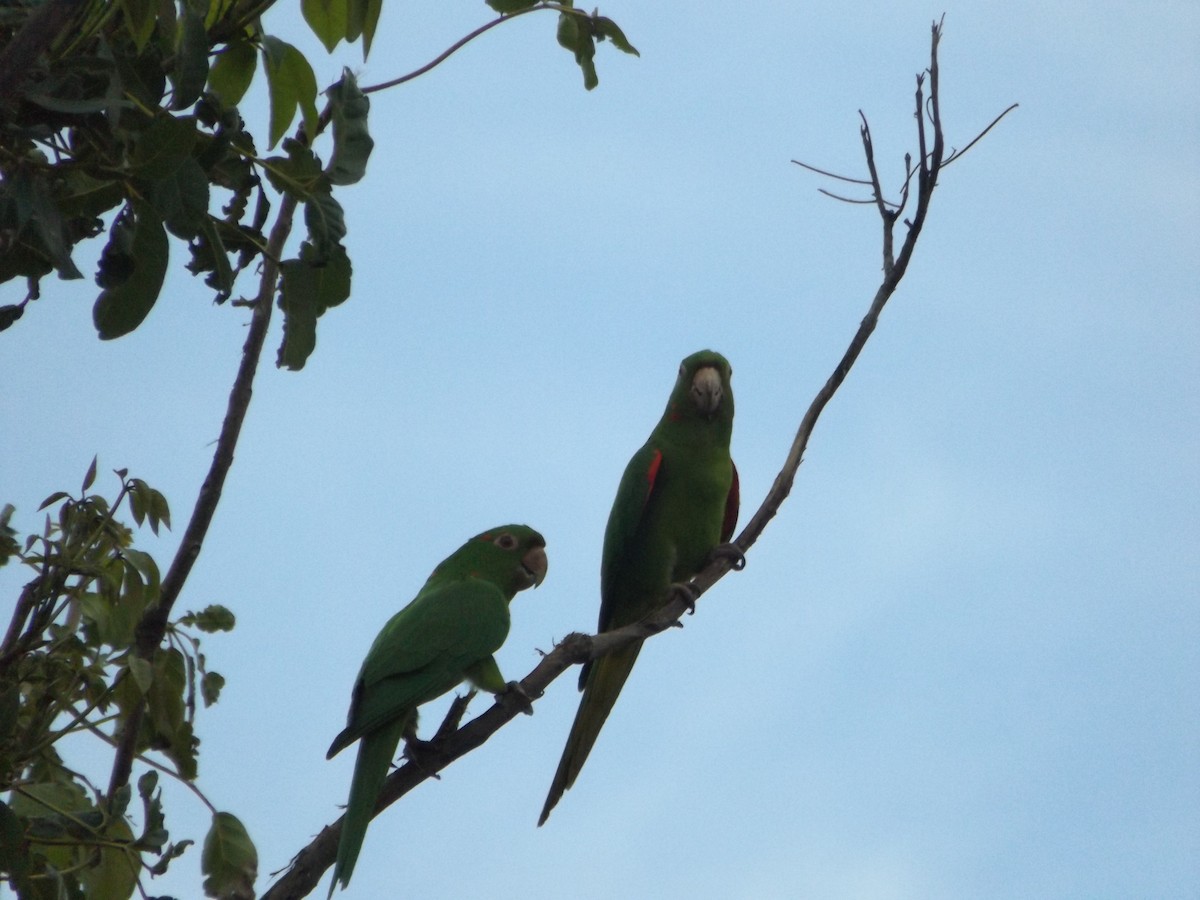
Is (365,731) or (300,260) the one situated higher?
(300,260)

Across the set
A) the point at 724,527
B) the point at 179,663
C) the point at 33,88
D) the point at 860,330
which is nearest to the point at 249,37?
the point at 33,88

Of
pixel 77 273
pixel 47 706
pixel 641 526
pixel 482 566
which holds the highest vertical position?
pixel 641 526

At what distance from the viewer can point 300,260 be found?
7.32 ft

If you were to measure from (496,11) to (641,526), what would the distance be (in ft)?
8.87

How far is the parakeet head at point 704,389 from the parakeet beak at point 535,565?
0.94 metres

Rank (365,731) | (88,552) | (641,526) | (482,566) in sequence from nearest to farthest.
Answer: (88,552), (365,731), (482,566), (641,526)

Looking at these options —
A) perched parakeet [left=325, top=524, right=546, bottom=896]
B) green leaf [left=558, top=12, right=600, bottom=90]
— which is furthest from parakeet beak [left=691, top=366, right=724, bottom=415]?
green leaf [left=558, top=12, right=600, bottom=90]

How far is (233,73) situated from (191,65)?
496 millimetres

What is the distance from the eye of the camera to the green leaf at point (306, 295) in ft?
7.35

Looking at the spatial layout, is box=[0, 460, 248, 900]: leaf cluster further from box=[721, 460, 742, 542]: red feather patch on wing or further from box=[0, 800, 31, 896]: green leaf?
box=[721, 460, 742, 542]: red feather patch on wing

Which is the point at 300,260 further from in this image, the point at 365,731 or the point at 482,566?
the point at 482,566

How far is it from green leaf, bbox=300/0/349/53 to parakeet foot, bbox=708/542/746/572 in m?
2.12

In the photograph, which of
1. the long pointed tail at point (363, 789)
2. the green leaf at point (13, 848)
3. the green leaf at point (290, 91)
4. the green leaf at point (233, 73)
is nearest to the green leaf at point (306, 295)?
the green leaf at point (290, 91)

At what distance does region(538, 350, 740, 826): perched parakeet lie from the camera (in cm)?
499
